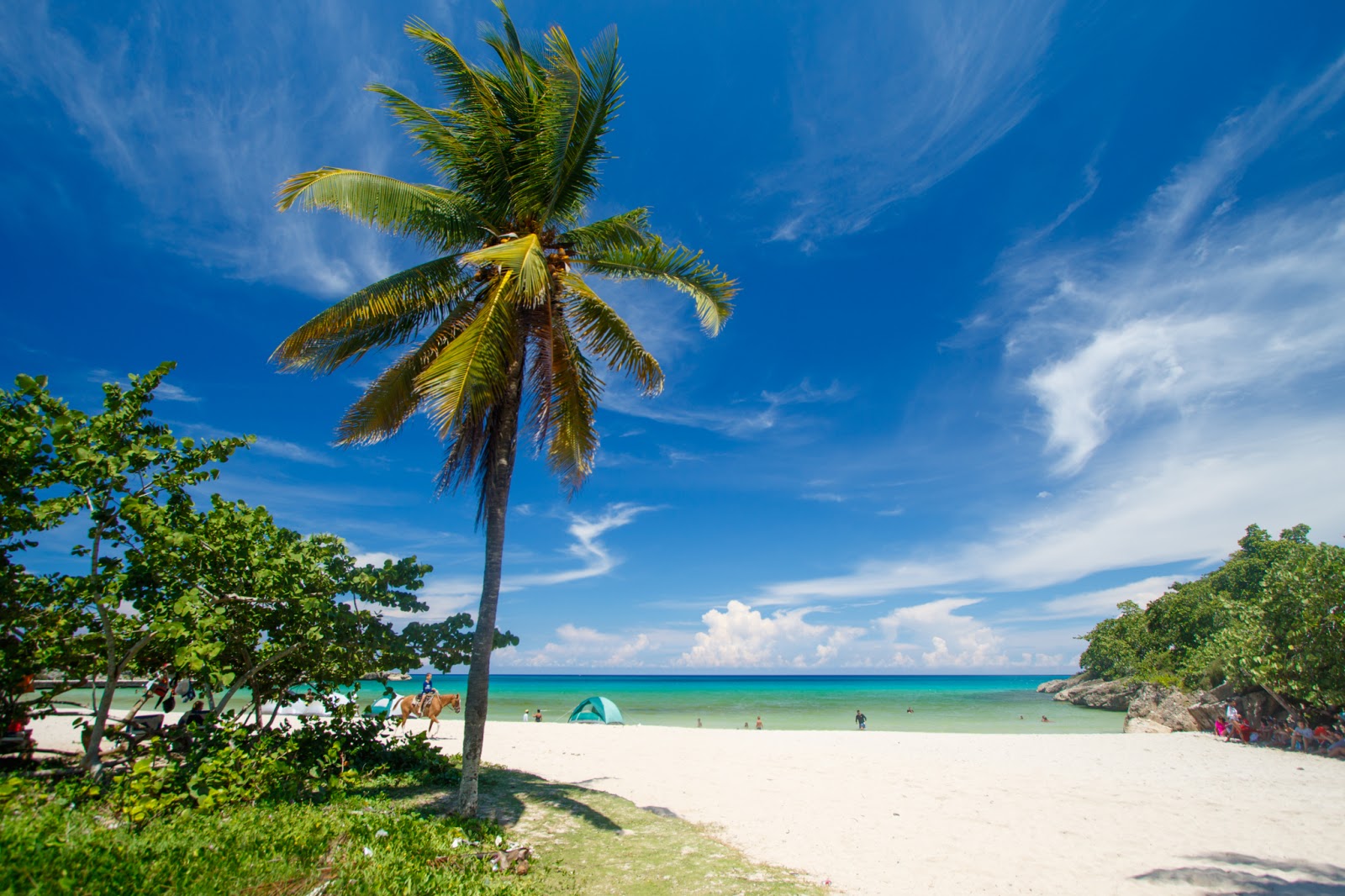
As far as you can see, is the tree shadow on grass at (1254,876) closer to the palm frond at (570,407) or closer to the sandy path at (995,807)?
the sandy path at (995,807)

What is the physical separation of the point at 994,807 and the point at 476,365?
10989 mm

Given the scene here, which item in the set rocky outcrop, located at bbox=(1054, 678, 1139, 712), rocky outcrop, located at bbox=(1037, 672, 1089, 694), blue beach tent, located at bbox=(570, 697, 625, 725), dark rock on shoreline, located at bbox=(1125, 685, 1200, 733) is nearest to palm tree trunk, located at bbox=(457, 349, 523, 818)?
blue beach tent, located at bbox=(570, 697, 625, 725)

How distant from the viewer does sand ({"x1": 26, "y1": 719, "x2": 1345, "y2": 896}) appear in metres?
6.88

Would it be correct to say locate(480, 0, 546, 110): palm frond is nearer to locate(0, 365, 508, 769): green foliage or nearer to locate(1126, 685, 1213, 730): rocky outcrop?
locate(0, 365, 508, 769): green foliage

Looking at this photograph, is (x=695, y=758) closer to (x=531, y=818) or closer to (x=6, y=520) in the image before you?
(x=531, y=818)

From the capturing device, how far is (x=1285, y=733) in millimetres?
17688

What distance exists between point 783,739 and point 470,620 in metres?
15.3

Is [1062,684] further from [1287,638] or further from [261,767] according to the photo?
[261,767]

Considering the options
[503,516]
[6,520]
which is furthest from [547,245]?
[6,520]

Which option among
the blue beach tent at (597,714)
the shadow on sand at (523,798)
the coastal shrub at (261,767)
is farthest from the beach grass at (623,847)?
the blue beach tent at (597,714)

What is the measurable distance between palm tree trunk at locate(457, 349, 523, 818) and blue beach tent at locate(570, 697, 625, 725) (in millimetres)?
20370

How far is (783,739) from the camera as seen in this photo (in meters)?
19.7

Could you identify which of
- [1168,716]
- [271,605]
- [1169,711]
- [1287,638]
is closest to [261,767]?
[271,605]

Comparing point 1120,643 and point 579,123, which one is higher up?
point 579,123
